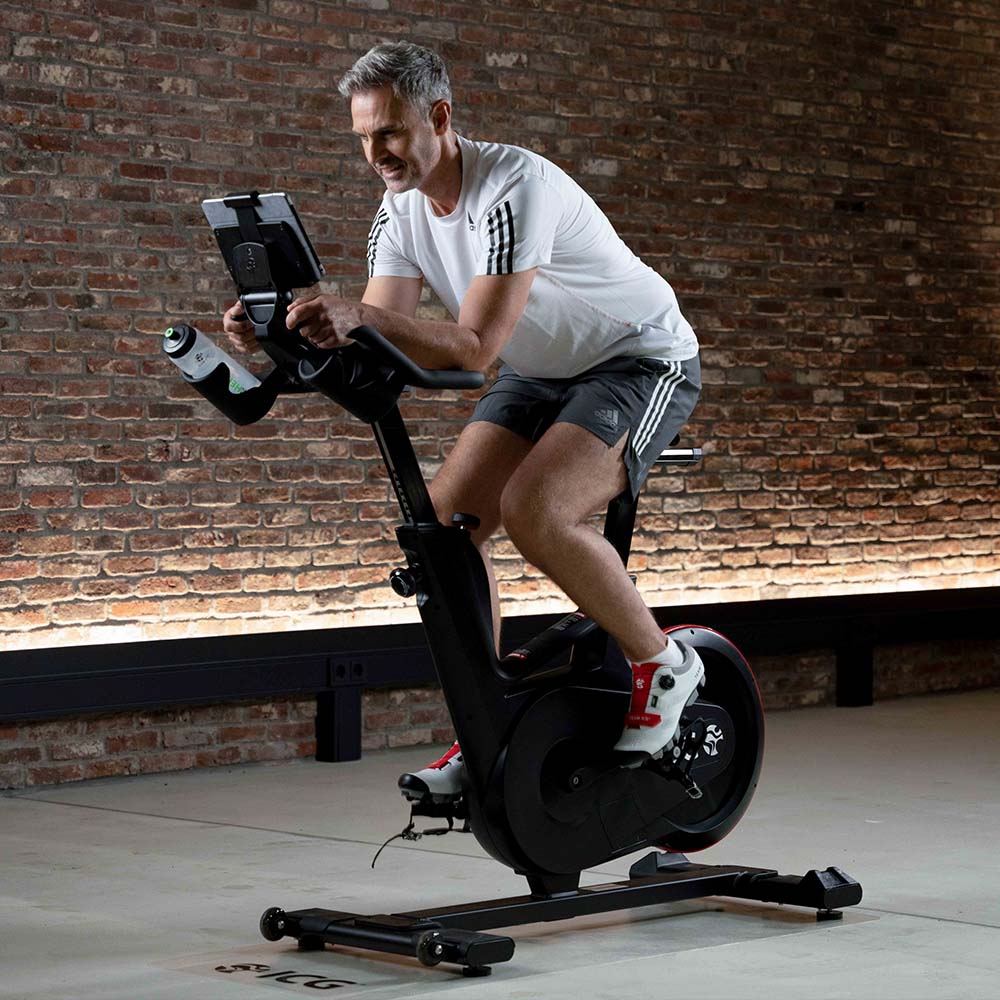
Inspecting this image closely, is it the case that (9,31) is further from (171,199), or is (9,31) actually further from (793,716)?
(793,716)

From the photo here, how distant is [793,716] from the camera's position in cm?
686

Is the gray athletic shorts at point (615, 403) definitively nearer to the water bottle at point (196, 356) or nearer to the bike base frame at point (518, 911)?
the water bottle at point (196, 356)

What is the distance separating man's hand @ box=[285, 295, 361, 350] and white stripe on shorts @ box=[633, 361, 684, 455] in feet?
2.26

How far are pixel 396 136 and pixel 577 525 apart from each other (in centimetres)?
73

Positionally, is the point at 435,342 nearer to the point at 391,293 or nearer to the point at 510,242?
the point at 510,242

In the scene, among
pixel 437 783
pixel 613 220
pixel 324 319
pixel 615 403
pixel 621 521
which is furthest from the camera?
pixel 613 220

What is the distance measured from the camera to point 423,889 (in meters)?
3.84

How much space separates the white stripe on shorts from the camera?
3.43 metres

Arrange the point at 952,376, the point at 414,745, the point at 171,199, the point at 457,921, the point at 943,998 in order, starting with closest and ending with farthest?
the point at 943,998 → the point at 457,921 → the point at 171,199 → the point at 414,745 → the point at 952,376

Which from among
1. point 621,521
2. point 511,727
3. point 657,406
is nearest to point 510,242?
point 657,406

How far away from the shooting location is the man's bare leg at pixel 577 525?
10.7 ft

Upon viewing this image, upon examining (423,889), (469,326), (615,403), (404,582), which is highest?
(469,326)

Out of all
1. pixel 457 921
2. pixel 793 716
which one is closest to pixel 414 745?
pixel 793 716

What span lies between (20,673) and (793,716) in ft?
9.76
